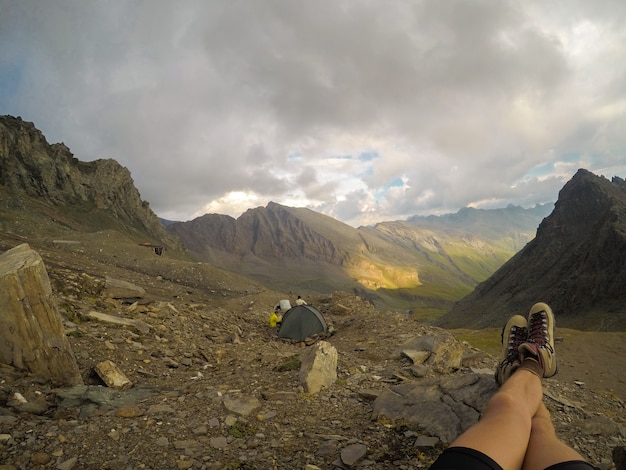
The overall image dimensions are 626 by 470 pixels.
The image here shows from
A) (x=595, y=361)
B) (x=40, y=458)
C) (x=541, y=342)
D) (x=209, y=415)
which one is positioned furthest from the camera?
(x=595, y=361)

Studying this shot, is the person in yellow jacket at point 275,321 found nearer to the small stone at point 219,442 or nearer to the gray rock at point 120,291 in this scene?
the gray rock at point 120,291

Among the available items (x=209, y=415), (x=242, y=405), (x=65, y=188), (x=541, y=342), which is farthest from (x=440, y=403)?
(x=65, y=188)

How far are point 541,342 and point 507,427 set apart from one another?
11.4 feet

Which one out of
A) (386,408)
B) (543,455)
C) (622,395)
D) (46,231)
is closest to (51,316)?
(386,408)

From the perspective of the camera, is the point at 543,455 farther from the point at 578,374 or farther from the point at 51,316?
the point at 578,374

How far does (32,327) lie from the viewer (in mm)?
6391

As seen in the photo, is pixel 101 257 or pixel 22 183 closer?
pixel 101 257

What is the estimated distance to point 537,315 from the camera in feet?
23.7

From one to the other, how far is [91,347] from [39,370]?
2.27 metres

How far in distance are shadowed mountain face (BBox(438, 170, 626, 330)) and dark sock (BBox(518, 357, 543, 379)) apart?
66.9m

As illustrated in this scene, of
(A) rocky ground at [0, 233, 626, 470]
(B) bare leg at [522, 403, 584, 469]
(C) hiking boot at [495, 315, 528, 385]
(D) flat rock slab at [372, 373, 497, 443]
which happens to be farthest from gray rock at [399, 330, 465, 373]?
(B) bare leg at [522, 403, 584, 469]

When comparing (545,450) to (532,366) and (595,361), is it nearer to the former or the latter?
(532,366)

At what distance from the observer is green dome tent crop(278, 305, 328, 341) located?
56.8 ft

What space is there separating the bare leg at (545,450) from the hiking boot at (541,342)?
1.91 meters
